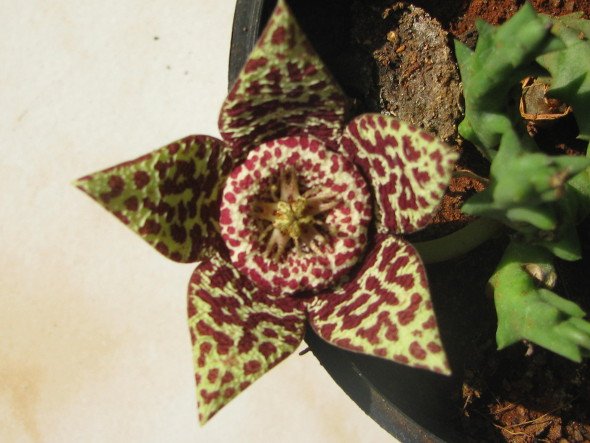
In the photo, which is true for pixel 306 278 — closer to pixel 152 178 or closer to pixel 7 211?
pixel 152 178

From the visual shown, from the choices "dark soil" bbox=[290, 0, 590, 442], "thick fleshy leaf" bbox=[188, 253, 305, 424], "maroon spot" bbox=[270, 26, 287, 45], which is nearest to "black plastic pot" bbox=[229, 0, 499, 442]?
"dark soil" bbox=[290, 0, 590, 442]

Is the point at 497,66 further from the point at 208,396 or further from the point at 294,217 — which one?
the point at 208,396

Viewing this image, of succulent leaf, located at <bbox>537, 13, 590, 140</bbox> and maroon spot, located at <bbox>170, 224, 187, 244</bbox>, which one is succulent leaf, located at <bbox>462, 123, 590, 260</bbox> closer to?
succulent leaf, located at <bbox>537, 13, 590, 140</bbox>

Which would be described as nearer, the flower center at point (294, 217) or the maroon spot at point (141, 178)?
the maroon spot at point (141, 178)

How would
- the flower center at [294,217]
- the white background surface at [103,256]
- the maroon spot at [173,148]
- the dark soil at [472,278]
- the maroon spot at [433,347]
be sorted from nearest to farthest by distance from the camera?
the maroon spot at [433,347] < the maroon spot at [173,148] < the flower center at [294,217] < the dark soil at [472,278] < the white background surface at [103,256]

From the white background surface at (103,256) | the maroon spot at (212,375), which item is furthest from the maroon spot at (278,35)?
the white background surface at (103,256)

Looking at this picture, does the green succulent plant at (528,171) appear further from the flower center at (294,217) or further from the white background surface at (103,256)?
the white background surface at (103,256)
